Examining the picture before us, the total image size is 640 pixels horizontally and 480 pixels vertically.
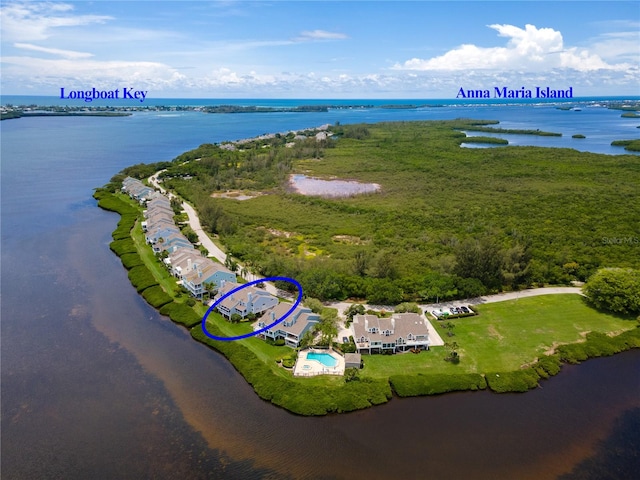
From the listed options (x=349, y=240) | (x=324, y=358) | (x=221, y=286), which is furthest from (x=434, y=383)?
(x=349, y=240)

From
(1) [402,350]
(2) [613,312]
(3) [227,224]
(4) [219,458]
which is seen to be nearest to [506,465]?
(1) [402,350]

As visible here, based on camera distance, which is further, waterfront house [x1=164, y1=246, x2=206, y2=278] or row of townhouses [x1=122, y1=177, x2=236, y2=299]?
waterfront house [x1=164, y1=246, x2=206, y2=278]

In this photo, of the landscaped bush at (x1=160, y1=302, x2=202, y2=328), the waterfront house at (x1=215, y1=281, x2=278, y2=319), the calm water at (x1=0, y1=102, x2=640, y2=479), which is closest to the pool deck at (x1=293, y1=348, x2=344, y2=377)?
the calm water at (x1=0, y1=102, x2=640, y2=479)

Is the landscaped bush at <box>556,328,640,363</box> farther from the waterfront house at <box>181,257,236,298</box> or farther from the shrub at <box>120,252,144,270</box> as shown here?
the shrub at <box>120,252,144,270</box>

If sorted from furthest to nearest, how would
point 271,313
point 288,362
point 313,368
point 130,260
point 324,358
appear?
1. point 130,260
2. point 271,313
3. point 324,358
4. point 288,362
5. point 313,368

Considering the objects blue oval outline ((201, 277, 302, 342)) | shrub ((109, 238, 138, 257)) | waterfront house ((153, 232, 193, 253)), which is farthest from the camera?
shrub ((109, 238, 138, 257))

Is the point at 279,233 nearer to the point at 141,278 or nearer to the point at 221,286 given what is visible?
the point at 221,286

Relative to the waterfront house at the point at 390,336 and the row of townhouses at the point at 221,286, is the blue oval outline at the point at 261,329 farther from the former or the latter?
the waterfront house at the point at 390,336
